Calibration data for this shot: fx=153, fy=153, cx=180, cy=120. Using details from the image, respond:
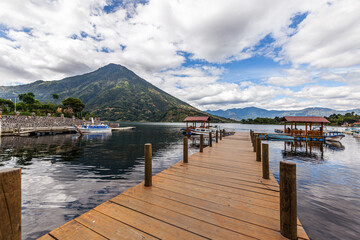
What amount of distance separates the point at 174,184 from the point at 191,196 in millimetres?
986

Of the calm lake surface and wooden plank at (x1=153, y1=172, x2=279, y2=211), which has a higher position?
wooden plank at (x1=153, y1=172, x2=279, y2=211)

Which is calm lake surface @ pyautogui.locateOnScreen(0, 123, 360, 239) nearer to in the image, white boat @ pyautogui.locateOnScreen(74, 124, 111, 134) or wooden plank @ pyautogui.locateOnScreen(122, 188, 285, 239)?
wooden plank @ pyautogui.locateOnScreen(122, 188, 285, 239)

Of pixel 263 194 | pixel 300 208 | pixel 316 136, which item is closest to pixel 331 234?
pixel 300 208

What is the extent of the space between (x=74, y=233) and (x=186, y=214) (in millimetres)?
2140

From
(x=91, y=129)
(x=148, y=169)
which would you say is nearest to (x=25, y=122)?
(x=91, y=129)

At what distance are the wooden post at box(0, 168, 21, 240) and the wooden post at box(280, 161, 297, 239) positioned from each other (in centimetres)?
406

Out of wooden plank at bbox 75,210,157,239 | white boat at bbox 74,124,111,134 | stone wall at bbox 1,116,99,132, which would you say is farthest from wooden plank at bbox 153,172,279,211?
white boat at bbox 74,124,111,134

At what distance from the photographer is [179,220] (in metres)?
3.19

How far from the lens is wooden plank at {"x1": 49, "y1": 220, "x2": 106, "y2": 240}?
2.64 metres

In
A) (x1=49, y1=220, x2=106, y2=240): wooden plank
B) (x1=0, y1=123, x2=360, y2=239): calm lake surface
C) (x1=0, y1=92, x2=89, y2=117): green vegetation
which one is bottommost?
(x1=0, y1=123, x2=360, y2=239): calm lake surface

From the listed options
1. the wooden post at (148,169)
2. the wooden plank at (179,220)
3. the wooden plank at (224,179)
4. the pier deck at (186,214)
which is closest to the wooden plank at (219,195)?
the pier deck at (186,214)

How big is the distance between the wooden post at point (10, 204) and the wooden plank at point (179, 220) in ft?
6.66

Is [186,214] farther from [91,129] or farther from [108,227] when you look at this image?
[91,129]

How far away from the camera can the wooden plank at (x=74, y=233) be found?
2639mm
